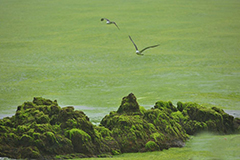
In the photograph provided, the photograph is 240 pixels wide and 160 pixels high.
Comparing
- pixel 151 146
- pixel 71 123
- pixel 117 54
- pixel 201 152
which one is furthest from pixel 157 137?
pixel 117 54

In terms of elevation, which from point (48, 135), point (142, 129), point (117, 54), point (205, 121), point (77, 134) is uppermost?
point (48, 135)

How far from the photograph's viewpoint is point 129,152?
11.2 m

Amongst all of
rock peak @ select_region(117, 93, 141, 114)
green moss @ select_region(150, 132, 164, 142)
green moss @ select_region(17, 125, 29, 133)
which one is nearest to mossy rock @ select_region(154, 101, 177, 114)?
rock peak @ select_region(117, 93, 141, 114)

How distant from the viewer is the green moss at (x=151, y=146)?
11.3m

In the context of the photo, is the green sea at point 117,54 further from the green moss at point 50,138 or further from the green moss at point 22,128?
the green moss at point 22,128

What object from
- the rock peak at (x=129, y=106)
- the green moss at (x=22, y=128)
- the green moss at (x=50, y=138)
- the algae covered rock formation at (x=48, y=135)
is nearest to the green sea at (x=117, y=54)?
the algae covered rock formation at (x=48, y=135)

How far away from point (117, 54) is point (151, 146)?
20.6 meters

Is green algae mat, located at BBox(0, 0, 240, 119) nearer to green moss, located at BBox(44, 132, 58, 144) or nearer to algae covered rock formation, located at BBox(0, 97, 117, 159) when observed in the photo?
algae covered rock formation, located at BBox(0, 97, 117, 159)

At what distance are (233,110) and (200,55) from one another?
14784 millimetres

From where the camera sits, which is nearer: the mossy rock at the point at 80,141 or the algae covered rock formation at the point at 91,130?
the algae covered rock formation at the point at 91,130

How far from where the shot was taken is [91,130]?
11.0 metres

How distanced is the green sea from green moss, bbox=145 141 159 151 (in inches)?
10.1

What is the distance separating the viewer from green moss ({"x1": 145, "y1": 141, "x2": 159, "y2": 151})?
1126 centimetres

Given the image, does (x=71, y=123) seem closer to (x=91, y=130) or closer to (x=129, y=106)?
(x=91, y=130)
